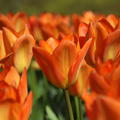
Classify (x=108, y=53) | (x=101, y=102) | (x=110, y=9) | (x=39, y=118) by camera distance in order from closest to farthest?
(x=101, y=102)
(x=108, y=53)
(x=39, y=118)
(x=110, y=9)

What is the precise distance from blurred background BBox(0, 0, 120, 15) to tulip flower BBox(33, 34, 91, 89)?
570 centimetres

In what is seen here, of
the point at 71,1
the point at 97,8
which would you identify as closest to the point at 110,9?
the point at 97,8

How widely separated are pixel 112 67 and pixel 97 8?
6.32 m

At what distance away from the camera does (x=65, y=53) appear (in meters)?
1.04

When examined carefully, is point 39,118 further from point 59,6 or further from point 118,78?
point 59,6

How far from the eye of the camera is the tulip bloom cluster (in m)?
0.76

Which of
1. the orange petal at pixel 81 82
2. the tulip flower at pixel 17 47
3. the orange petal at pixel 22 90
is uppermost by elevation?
the tulip flower at pixel 17 47

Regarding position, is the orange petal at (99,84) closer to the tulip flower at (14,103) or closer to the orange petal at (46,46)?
the tulip flower at (14,103)

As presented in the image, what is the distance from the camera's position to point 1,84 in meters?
0.87

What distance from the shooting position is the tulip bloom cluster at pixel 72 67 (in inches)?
29.8

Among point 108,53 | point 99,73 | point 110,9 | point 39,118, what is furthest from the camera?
point 110,9

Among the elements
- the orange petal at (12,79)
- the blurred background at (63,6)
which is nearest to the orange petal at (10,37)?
the orange petal at (12,79)

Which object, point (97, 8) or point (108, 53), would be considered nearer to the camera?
point (108, 53)

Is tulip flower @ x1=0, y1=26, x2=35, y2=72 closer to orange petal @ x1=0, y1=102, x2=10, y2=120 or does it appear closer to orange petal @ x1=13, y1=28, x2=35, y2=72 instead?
orange petal @ x1=13, y1=28, x2=35, y2=72
